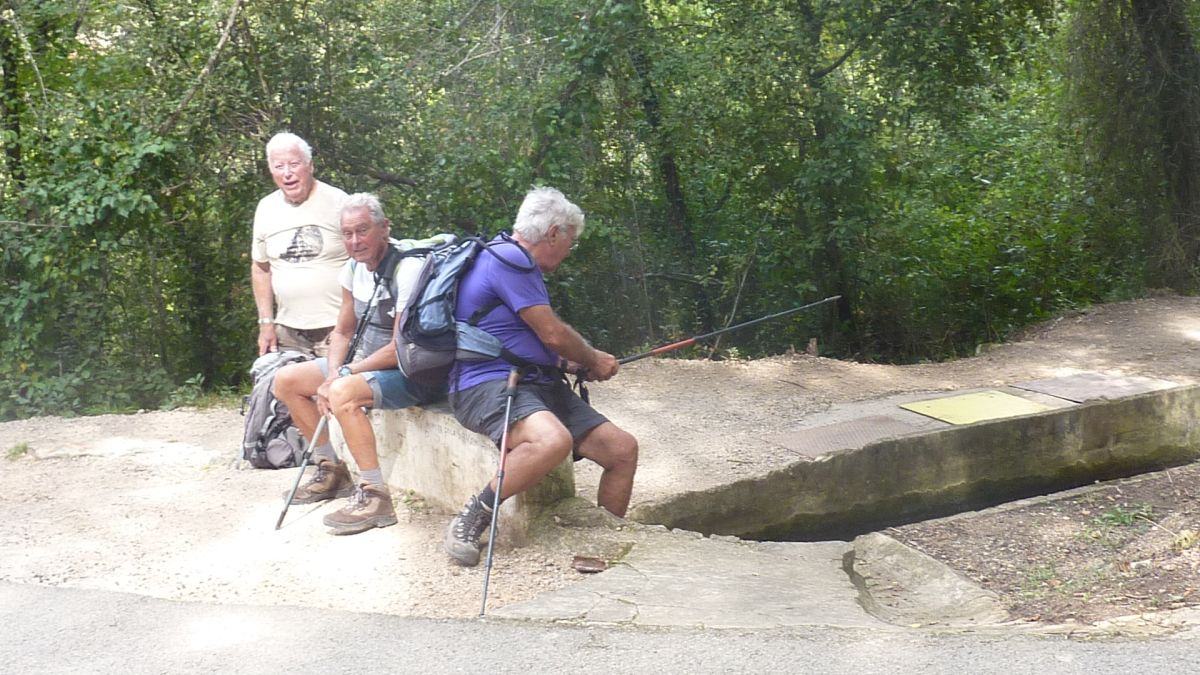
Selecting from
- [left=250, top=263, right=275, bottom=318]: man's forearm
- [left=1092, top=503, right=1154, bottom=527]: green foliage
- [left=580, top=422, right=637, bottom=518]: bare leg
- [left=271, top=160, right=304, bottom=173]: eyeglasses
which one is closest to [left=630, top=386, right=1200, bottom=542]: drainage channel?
[left=580, top=422, right=637, bottom=518]: bare leg

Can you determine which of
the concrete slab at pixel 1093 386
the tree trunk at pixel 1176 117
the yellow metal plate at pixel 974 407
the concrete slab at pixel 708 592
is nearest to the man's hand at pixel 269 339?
the concrete slab at pixel 708 592

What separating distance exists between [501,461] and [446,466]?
0.71m

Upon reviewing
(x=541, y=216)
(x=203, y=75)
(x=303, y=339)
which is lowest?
(x=303, y=339)

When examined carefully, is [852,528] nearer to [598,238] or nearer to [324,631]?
[324,631]

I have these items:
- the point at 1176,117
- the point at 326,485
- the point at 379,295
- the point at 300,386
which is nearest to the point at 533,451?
the point at 379,295

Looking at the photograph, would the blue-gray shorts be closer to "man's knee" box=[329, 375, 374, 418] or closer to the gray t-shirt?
"man's knee" box=[329, 375, 374, 418]

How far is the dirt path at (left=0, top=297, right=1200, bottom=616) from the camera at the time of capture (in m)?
4.27

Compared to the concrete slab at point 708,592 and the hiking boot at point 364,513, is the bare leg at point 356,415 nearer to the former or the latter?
the hiking boot at point 364,513

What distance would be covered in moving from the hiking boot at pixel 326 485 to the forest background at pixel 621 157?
4.31m

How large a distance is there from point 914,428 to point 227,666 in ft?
13.7

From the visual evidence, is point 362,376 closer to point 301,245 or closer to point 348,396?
point 348,396

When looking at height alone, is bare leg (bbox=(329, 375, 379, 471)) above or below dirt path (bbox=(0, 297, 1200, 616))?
above

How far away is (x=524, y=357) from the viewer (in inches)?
180

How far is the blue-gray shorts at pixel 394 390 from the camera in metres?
4.87
